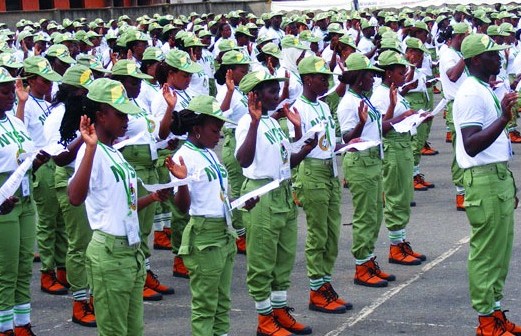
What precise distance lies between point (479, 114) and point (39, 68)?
4.05 m

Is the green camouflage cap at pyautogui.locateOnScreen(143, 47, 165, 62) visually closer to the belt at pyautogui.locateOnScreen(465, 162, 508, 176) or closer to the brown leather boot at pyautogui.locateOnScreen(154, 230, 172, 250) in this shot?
the brown leather boot at pyautogui.locateOnScreen(154, 230, 172, 250)

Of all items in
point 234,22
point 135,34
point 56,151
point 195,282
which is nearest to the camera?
point 195,282

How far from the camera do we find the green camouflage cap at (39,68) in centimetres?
947

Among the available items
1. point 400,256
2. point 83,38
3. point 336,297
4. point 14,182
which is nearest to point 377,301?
point 336,297

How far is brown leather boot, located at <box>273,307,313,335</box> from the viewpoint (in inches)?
335

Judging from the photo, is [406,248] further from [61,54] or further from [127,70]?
[61,54]

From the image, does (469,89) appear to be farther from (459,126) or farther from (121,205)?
(121,205)

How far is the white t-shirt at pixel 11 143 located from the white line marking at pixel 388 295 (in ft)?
9.32

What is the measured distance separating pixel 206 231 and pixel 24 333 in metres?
2.03

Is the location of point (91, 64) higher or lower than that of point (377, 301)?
higher

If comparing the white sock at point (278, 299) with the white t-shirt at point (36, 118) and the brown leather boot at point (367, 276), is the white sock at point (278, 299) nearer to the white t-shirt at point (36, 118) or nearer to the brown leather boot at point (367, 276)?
the brown leather boot at point (367, 276)

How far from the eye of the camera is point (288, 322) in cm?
852

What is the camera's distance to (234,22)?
1030 inches

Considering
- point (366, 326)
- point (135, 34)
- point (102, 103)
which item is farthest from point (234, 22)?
point (102, 103)
